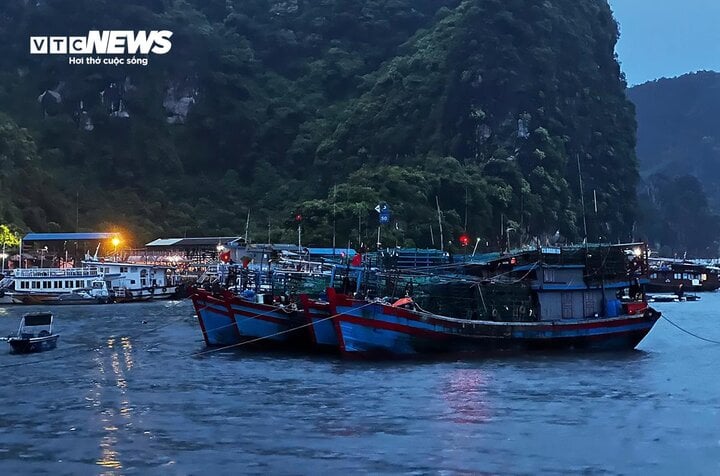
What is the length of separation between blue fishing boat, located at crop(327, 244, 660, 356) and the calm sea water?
94cm

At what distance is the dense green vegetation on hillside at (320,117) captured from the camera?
298 feet

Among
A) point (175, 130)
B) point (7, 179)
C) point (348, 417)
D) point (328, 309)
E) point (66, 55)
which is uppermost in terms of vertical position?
point (66, 55)

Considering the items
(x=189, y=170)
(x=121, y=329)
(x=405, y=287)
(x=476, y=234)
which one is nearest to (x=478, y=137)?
(x=476, y=234)

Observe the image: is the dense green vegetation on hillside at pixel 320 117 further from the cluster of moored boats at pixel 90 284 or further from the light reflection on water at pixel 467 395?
the light reflection on water at pixel 467 395

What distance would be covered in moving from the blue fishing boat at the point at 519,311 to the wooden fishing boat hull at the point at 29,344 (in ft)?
41.1

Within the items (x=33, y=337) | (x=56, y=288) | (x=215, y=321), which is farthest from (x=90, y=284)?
(x=215, y=321)

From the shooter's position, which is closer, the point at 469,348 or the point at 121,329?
the point at 469,348

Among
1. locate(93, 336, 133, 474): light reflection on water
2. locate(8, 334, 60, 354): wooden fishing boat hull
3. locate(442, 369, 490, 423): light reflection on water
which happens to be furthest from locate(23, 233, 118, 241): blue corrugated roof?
locate(442, 369, 490, 423): light reflection on water

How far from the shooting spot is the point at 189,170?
11581cm

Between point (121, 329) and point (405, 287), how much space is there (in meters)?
19.5

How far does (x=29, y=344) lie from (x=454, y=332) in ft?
53.6

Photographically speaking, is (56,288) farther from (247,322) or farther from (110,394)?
(110,394)

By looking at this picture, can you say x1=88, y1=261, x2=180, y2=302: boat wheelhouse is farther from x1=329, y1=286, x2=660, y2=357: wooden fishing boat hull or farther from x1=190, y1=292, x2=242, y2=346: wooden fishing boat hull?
x1=329, y1=286, x2=660, y2=357: wooden fishing boat hull

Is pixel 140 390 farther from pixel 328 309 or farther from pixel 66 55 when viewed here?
pixel 66 55
